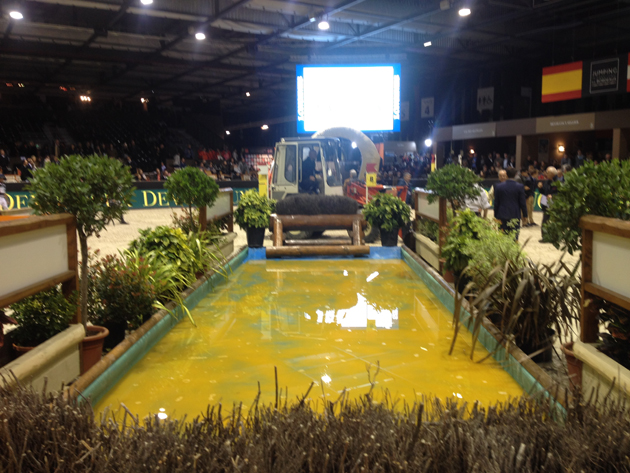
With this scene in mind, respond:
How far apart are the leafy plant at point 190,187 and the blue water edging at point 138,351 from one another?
1.19 m

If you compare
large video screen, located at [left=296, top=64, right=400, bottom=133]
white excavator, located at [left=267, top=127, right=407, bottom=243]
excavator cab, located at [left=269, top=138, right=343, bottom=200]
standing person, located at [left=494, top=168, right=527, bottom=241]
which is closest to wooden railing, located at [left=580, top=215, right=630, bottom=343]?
standing person, located at [left=494, top=168, right=527, bottom=241]

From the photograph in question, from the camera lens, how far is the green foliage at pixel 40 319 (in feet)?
10.4

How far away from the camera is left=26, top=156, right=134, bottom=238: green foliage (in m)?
3.34

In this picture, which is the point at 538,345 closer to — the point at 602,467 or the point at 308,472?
the point at 602,467

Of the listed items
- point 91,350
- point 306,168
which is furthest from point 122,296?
point 306,168

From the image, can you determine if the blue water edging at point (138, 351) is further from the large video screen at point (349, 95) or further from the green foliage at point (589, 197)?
the large video screen at point (349, 95)

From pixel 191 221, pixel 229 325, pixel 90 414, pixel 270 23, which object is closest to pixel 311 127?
pixel 270 23

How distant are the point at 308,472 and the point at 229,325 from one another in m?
3.01

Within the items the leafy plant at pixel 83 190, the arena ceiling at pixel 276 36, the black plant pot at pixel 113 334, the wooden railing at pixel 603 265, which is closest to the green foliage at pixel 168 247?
the black plant pot at pixel 113 334

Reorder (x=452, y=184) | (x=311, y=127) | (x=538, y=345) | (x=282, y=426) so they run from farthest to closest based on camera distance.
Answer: (x=311, y=127), (x=452, y=184), (x=538, y=345), (x=282, y=426)

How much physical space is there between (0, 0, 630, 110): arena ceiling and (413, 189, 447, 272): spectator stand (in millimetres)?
7265

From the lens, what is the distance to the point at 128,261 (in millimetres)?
4473

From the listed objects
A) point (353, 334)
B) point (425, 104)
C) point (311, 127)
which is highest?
point (425, 104)

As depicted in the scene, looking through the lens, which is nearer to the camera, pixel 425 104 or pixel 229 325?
pixel 229 325
